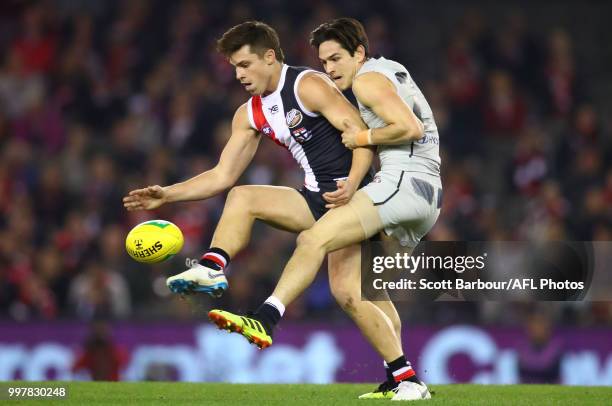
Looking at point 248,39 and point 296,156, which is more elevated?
point 248,39

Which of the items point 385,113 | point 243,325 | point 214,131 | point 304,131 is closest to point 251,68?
point 304,131

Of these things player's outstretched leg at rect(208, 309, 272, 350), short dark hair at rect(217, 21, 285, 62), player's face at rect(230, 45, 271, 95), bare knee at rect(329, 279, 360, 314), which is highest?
short dark hair at rect(217, 21, 285, 62)

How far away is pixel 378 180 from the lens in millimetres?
7629

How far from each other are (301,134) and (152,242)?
4.06 ft

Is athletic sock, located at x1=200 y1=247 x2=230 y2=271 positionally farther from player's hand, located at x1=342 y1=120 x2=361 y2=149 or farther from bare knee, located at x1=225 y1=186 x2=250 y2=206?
player's hand, located at x1=342 y1=120 x2=361 y2=149

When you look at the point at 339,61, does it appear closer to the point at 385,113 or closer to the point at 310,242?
the point at 385,113

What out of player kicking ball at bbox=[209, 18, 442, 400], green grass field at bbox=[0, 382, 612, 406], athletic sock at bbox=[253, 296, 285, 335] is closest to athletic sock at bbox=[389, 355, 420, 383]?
player kicking ball at bbox=[209, 18, 442, 400]

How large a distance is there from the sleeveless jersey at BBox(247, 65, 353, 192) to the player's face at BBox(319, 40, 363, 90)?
275 mm

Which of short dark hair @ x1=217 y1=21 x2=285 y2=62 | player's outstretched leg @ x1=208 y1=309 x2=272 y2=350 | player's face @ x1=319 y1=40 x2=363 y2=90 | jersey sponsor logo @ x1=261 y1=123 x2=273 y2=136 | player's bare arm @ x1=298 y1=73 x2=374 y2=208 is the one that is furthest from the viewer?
jersey sponsor logo @ x1=261 y1=123 x2=273 y2=136

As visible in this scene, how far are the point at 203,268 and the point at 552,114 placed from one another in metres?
9.95

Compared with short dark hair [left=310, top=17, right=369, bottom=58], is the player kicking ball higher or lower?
lower

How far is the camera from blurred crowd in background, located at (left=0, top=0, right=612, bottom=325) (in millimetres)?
13398

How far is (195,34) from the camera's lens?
55.4 ft

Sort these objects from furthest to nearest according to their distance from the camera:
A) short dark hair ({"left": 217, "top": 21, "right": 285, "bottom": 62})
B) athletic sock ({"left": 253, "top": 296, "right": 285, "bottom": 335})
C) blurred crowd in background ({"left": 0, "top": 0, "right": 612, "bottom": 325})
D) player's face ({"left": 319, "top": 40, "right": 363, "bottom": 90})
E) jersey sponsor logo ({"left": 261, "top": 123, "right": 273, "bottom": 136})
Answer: blurred crowd in background ({"left": 0, "top": 0, "right": 612, "bottom": 325}), jersey sponsor logo ({"left": 261, "top": 123, "right": 273, "bottom": 136}), short dark hair ({"left": 217, "top": 21, "right": 285, "bottom": 62}), player's face ({"left": 319, "top": 40, "right": 363, "bottom": 90}), athletic sock ({"left": 253, "top": 296, "right": 285, "bottom": 335})
